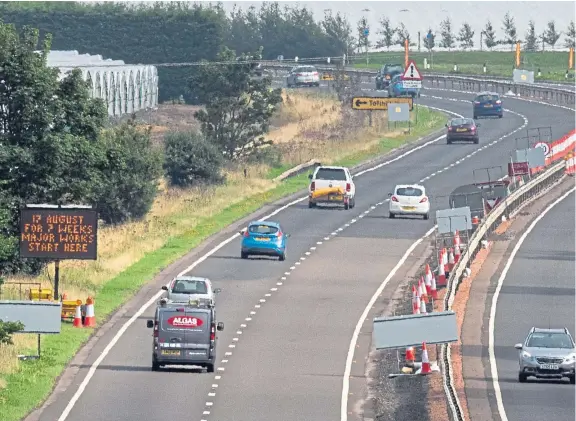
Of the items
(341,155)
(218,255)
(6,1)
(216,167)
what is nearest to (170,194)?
(216,167)

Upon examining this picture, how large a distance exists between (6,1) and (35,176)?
326 feet

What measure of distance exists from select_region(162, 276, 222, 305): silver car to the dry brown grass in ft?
13.9

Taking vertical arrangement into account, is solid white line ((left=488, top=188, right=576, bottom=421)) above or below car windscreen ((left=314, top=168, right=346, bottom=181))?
below

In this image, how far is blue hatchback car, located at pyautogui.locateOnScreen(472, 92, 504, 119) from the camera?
107 meters

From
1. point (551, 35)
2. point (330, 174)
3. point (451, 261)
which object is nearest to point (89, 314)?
point (451, 261)

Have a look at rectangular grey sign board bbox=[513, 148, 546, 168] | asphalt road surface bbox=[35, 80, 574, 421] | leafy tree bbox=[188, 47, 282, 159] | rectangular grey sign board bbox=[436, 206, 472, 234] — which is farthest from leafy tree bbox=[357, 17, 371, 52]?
rectangular grey sign board bbox=[436, 206, 472, 234]

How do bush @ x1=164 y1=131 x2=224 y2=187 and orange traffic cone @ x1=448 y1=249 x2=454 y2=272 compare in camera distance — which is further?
bush @ x1=164 y1=131 x2=224 y2=187

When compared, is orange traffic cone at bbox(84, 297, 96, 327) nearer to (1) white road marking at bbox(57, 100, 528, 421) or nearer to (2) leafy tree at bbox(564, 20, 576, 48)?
(1) white road marking at bbox(57, 100, 528, 421)

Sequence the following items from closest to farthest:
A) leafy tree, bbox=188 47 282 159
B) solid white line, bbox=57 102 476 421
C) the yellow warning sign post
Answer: solid white line, bbox=57 102 476 421 < leafy tree, bbox=188 47 282 159 < the yellow warning sign post

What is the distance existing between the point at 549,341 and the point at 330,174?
30.1 m

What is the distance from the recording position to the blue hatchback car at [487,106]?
106938 mm

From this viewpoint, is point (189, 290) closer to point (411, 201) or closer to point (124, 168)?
point (124, 168)

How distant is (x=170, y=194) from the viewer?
80.2m

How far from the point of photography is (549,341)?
135ft
